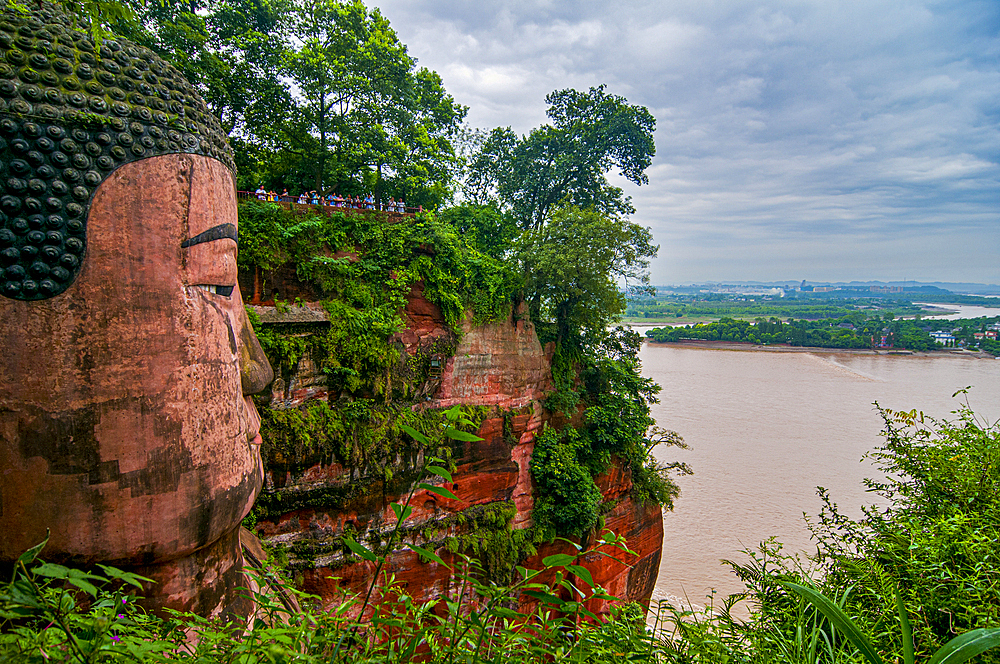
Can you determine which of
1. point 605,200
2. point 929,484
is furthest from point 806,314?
point 929,484

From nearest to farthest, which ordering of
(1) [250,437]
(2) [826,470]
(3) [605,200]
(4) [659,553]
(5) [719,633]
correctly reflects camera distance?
(5) [719,633], (1) [250,437], (4) [659,553], (3) [605,200], (2) [826,470]

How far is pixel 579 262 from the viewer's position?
1062cm

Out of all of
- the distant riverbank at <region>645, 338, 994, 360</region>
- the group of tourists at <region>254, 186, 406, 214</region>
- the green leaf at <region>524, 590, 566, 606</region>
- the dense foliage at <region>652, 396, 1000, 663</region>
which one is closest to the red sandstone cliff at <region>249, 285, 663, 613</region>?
the group of tourists at <region>254, 186, 406, 214</region>

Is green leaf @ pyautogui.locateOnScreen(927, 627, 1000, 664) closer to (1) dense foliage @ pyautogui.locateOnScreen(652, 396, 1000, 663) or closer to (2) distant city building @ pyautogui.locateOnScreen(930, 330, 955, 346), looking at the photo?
(1) dense foliage @ pyautogui.locateOnScreen(652, 396, 1000, 663)

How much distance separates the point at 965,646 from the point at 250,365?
4630 millimetres

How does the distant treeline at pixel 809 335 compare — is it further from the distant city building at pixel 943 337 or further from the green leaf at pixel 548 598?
the green leaf at pixel 548 598

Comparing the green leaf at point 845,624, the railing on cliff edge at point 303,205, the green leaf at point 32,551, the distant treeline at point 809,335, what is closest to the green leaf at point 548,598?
the green leaf at point 845,624

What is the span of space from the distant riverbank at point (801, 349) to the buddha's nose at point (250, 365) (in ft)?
153

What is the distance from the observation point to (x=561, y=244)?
10828 mm

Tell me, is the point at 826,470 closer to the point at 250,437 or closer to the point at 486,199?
the point at 486,199

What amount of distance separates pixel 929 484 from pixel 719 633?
10.3 feet

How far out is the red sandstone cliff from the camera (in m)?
7.80

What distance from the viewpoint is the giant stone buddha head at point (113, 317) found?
2.99 metres

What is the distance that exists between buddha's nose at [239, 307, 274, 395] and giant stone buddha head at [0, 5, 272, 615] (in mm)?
280
